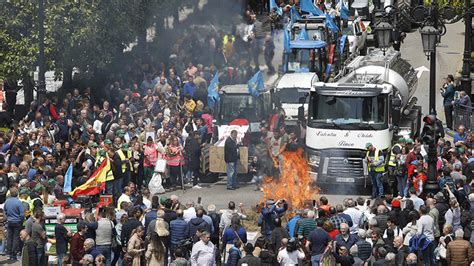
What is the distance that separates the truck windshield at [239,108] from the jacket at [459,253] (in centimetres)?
1417

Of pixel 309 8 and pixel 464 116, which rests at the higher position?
pixel 309 8

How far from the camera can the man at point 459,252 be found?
86.5 feet

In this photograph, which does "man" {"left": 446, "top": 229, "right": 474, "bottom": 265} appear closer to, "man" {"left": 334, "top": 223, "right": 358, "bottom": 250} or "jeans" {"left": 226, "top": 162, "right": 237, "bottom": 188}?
"man" {"left": 334, "top": 223, "right": 358, "bottom": 250}

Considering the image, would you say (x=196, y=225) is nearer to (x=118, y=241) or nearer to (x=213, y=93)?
(x=118, y=241)

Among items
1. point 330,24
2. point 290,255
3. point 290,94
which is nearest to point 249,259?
point 290,255

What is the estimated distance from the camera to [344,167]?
1399 inches

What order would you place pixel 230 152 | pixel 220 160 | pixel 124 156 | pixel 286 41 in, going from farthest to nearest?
pixel 286 41, pixel 220 160, pixel 230 152, pixel 124 156

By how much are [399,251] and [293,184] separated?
8037mm

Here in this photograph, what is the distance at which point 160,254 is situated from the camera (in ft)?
87.9

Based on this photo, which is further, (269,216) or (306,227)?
(269,216)

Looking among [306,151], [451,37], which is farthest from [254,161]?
[451,37]

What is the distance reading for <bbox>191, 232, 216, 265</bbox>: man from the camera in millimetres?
25984

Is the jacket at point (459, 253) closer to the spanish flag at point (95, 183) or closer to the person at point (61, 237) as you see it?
the person at point (61, 237)

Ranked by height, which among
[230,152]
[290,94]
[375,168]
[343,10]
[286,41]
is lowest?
[375,168]
